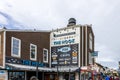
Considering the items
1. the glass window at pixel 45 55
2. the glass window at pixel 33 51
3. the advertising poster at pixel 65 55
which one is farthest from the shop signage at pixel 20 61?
the advertising poster at pixel 65 55

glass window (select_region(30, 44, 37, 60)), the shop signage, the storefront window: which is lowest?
the storefront window

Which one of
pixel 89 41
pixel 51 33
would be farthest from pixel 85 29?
pixel 51 33

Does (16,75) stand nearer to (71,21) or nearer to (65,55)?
(65,55)

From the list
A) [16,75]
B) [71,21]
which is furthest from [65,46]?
[16,75]

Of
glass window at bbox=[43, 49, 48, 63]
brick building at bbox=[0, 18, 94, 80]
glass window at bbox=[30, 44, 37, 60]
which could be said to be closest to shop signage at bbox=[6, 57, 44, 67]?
brick building at bbox=[0, 18, 94, 80]

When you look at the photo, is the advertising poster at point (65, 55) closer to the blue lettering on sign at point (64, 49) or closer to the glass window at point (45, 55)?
the blue lettering on sign at point (64, 49)

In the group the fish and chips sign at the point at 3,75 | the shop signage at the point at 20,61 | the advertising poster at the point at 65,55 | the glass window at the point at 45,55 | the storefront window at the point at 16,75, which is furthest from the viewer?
the glass window at the point at 45,55

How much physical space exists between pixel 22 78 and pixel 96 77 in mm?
14267

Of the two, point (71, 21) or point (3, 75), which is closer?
point (3, 75)

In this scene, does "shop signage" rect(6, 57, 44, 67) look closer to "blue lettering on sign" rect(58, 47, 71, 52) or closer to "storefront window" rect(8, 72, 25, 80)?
"storefront window" rect(8, 72, 25, 80)

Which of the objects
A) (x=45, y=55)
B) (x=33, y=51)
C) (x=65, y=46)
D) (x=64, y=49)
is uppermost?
(x=65, y=46)

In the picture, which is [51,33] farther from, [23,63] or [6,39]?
[6,39]

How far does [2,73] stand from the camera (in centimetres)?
2569

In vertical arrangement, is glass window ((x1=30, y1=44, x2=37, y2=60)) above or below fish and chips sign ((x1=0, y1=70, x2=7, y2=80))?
above
